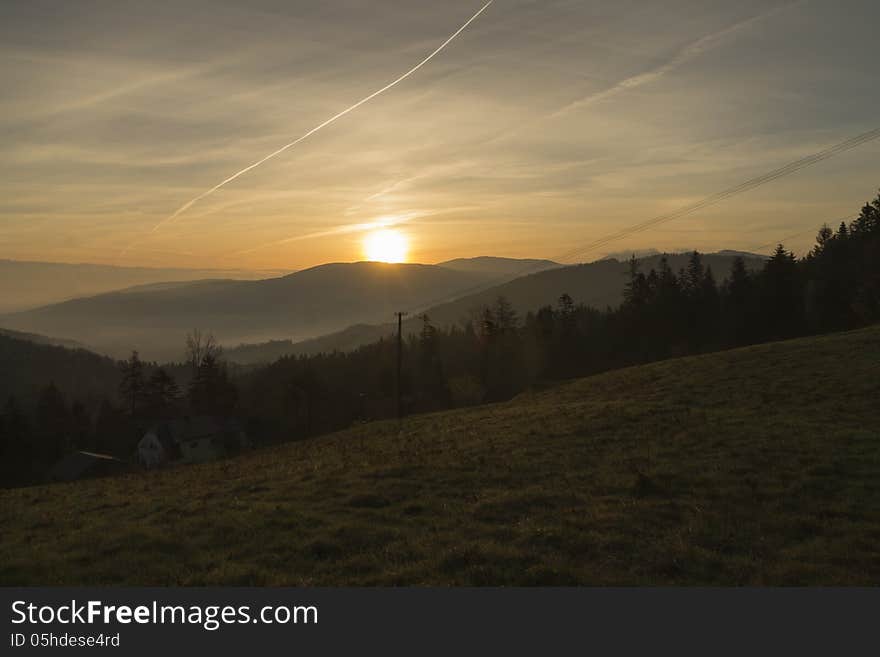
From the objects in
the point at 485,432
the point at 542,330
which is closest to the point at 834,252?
the point at 542,330

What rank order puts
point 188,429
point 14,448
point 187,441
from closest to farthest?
1. point 14,448
2. point 187,441
3. point 188,429

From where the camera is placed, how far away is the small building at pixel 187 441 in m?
90.8

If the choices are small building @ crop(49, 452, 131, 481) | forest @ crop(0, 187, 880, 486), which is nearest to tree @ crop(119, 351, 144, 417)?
forest @ crop(0, 187, 880, 486)

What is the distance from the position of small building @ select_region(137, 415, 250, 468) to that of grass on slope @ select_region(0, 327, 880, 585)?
6410 cm

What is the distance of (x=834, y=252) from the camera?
114438 millimetres

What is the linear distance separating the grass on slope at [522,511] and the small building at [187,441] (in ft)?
210

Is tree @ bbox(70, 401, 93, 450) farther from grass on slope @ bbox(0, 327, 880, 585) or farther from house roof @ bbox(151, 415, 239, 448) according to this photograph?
grass on slope @ bbox(0, 327, 880, 585)

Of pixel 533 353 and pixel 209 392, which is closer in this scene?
pixel 533 353

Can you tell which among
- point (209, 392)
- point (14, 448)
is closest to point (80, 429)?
point (209, 392)

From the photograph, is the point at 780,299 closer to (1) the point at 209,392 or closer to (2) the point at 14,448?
(1) the point at 209,392

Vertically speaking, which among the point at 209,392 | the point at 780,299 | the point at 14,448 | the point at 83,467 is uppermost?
the point at 780,299

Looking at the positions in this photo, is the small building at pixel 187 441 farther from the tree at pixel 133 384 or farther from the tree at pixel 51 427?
the tree at pixel 51 427

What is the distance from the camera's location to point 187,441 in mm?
91625

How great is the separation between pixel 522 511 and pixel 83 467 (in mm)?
78922
